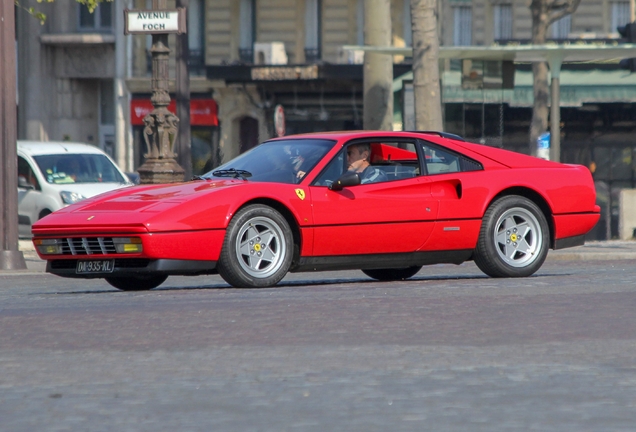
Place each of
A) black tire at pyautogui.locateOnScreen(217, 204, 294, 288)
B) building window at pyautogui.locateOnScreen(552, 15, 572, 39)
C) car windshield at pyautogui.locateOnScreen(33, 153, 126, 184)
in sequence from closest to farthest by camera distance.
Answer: black tire at pyautogui.locateOnScreen(217, 204, 294, 288) < car windshield at pyautogui.locateOnScreen(33, 153, 126, 184) < building window at pyautogui.locateOnScreen(552, 15, 572, 39)

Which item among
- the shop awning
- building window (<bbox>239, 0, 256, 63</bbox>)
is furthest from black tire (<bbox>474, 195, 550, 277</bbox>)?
building window (<bbox>239, 0, 256, 63</bbox>)

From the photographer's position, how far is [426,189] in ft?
35.2

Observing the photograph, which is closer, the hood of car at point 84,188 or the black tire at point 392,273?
the black tire at point 392,273

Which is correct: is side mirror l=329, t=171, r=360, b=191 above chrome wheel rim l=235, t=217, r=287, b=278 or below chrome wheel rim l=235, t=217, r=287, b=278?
above

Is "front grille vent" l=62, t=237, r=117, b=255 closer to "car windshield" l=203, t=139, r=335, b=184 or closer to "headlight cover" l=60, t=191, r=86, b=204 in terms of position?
"car windshield" l=203, t=139, r=335, b=184

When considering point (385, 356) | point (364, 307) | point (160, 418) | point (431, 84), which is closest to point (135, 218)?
point (364, 307)

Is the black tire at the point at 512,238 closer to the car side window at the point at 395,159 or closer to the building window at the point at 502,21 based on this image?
the car side window at the point at 395,159

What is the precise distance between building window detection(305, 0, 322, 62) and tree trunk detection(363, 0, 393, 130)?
1732cm

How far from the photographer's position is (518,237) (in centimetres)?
1112

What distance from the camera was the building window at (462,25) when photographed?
3981cm

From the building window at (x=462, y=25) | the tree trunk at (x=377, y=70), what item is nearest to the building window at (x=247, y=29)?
the building window at (x=462, y=25)

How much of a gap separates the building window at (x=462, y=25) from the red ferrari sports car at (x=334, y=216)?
28.8m

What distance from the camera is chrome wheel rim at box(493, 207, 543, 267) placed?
1102 centimetres

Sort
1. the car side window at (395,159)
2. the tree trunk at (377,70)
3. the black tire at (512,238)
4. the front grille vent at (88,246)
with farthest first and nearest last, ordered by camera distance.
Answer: the tree trunk at (377,70), the black tire at (512,238), the car side window at (395,159), the front grille vent at (88,246)
